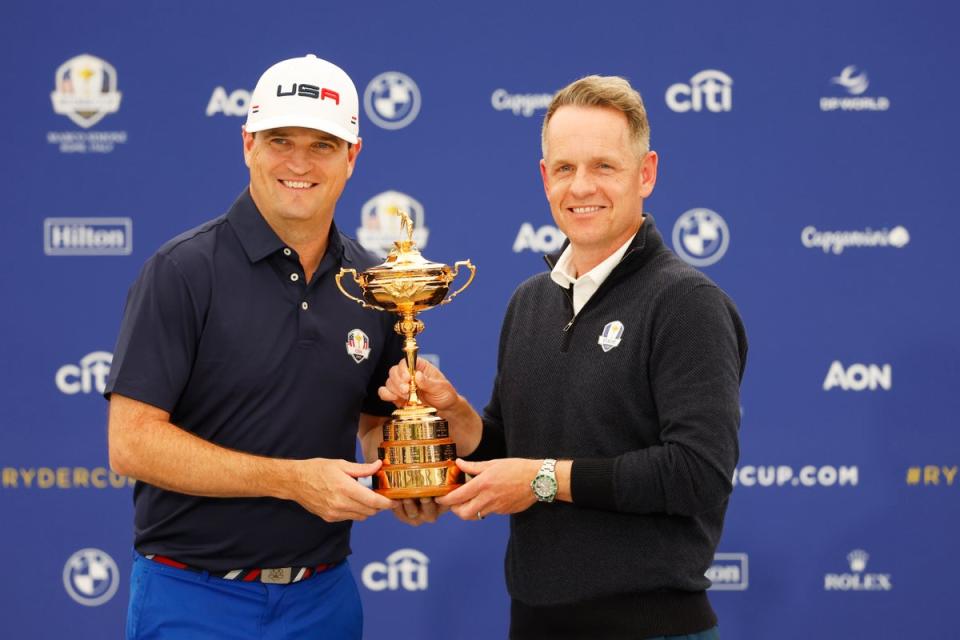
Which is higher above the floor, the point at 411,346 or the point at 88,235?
the point at 88,235

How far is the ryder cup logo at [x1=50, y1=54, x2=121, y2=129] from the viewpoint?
3.62 metres

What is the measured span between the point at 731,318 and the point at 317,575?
106cm

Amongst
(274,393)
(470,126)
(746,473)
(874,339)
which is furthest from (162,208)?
(874,339)

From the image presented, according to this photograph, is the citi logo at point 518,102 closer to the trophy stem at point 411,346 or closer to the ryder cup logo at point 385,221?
the ryder cup logo at point 385,221

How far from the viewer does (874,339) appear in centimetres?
358

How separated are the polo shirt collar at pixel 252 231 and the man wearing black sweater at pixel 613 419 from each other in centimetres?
59

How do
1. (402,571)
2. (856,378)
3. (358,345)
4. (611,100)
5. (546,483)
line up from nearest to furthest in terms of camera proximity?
(546,483), (611,100), (358,345), (856,378), (402,571)

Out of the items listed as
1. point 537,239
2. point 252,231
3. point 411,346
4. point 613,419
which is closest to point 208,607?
point 411,346

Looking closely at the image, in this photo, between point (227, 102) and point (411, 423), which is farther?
point (227, 102)

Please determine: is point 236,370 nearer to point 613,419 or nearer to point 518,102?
point 613,419

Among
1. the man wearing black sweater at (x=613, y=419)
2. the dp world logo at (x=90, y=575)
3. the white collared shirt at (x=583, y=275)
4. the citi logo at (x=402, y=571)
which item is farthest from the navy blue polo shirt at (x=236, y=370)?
the dp world logo at (x=90, y=575)

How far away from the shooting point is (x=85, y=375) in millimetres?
3646

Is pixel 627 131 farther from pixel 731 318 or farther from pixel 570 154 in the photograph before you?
pixel 731 318

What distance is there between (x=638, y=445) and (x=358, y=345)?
2.25 feet
